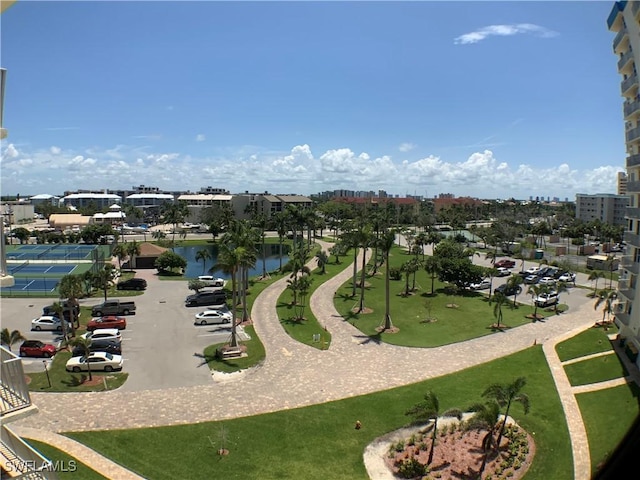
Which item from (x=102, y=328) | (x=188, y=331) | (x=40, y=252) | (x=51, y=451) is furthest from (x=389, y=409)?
(x=40, y=252)

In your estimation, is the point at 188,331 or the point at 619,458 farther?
the point at 188,331

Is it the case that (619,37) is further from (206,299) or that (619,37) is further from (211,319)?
(206,299)

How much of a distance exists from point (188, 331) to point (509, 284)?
95.1 ft

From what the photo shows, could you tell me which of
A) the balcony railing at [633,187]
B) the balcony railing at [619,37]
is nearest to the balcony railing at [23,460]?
the balcony railing at [633,187]

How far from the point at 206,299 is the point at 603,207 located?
139120mm

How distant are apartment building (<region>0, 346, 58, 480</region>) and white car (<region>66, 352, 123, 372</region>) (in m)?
20.7

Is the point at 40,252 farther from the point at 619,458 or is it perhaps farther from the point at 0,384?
the point at 619,458

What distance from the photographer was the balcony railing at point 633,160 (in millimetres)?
28886

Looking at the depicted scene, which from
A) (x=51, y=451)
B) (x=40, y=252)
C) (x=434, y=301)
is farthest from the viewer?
(x=40, y=252)

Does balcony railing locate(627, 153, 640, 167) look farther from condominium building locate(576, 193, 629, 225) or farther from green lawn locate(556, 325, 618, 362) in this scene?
condominium building locate(576, 193, 629, 225)

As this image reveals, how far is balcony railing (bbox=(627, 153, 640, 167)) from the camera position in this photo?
28.9 meters

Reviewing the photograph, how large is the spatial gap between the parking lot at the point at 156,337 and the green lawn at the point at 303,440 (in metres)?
5.77

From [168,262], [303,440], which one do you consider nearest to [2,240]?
[303,440]

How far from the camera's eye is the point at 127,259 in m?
66.5
